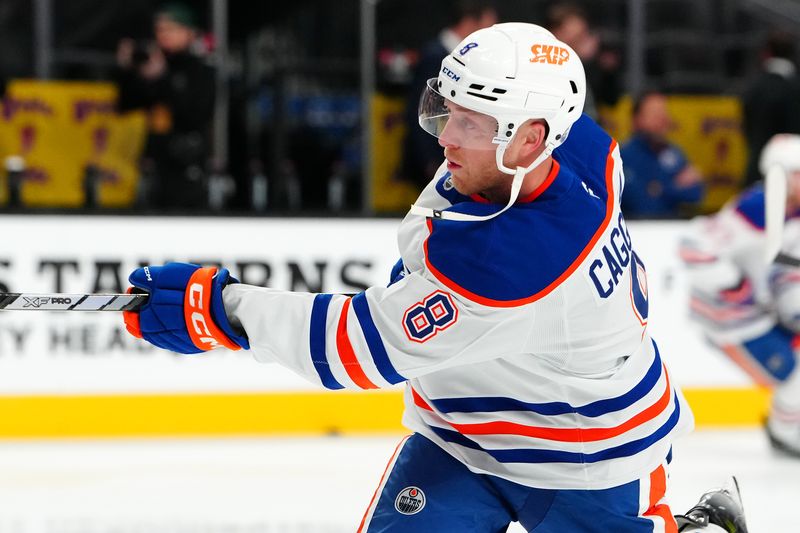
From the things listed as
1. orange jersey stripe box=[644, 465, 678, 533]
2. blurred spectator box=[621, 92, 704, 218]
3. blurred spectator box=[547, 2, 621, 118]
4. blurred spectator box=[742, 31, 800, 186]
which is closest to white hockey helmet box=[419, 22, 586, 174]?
orange jersey stripe box=[644, 465, 678, 533]

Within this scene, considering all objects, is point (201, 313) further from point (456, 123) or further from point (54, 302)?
point (456, 123)

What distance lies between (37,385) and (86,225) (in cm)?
67

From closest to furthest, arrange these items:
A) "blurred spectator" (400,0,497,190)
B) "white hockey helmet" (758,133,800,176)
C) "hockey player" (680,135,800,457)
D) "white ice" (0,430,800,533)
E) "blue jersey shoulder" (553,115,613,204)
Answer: "blue jersey shoulder" (553,115,613,204) < "white ice" (0,430,800,533) < "white hockey helmet" (758,133,800,176) < "hockey player" (680,135,800,457) < "blurred spectator" (400,0,497,190)

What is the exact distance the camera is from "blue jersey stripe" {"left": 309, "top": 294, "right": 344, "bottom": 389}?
214 cm

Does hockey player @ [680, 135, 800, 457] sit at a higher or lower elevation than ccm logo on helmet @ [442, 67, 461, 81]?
lower

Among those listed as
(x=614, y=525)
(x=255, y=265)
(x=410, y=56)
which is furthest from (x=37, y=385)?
(x=614, y=525)

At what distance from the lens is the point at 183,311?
219 cm

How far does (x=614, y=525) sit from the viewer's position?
2387mm

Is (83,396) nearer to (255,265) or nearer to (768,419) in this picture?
(255,265)

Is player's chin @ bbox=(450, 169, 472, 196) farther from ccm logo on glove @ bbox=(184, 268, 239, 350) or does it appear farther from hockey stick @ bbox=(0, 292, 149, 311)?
hockey stick @ bbox=(0, 292, 149, 311)

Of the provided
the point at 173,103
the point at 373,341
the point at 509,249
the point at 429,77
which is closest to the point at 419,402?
the point at 373,341

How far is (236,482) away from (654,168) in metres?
2.82

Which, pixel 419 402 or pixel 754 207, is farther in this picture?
pixel 754 207

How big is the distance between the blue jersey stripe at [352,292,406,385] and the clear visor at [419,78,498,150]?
33 cm
